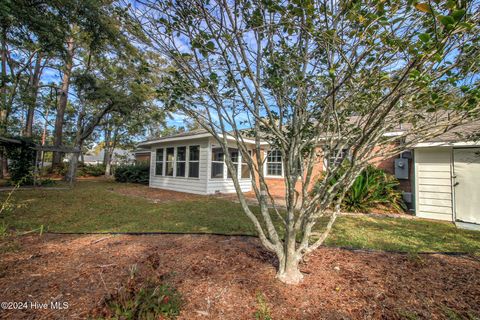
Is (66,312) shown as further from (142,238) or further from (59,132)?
(59,132)

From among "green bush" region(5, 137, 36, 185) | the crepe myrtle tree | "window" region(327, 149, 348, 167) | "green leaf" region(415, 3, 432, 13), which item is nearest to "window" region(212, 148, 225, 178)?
the crepe myrtle tree

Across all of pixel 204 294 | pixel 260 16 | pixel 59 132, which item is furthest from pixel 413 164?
pixel 59 132

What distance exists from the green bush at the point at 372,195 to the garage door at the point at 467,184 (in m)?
1.29

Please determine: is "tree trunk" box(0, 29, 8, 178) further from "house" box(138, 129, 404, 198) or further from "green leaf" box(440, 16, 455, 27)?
"green leaf" box(440, 16, 455, 27)

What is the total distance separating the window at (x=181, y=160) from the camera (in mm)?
10732

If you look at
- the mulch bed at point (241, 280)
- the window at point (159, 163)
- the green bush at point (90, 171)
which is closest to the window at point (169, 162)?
the window at point (159, 163)

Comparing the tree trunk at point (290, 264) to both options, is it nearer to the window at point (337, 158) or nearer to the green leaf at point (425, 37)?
the window at point (337, 158)

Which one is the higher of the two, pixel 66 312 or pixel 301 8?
pixel 301 8

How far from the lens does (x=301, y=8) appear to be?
5.41 feet

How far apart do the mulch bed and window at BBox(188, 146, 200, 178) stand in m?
7.01

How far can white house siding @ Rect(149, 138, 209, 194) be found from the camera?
9.52 meters

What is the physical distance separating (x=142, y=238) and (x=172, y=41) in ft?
9.52

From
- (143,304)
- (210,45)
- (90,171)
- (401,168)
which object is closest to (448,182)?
(401,168)

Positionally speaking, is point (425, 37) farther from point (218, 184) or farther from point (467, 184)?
point (218, 184)
